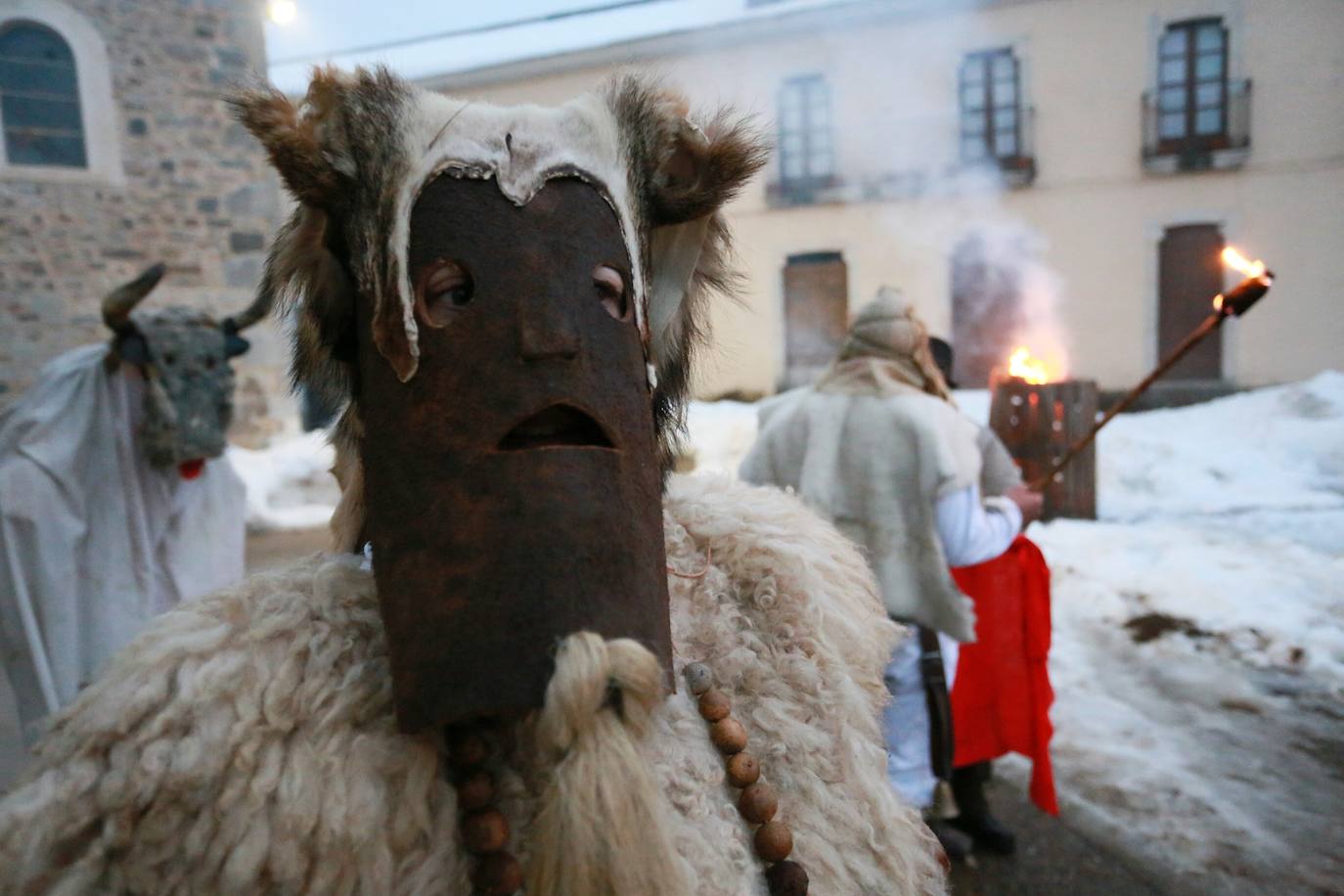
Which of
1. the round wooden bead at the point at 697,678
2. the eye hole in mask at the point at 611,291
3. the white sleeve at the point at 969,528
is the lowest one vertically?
the white sleeve at the point at 969,528

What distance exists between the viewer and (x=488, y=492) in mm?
844

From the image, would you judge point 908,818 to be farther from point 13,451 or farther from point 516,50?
point 516,50

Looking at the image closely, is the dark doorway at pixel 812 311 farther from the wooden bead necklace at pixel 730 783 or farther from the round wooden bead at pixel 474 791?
the round wooden bead at pixel 474 791

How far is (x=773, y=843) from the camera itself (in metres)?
1.02

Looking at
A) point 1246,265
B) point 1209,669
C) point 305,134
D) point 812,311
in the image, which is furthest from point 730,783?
point 812,311

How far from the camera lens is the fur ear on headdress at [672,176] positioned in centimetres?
107

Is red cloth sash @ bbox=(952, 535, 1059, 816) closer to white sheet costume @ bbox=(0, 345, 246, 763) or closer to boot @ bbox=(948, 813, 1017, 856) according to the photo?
boot @ bbox=(948, 813, 1017, 856)

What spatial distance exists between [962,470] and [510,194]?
2433mm

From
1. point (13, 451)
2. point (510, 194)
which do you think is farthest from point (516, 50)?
point (510, 194)

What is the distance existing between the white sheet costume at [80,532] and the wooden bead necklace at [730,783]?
2.23 m

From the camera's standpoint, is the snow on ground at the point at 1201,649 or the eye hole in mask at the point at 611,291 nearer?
the eye hole in mask at the point at 611,291

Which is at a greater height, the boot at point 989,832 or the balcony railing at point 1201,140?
the balcony railing at point 1201,140

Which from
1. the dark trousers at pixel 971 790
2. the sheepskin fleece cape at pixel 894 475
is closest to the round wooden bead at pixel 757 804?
the sheepskin fleece cape at pixel 894 475

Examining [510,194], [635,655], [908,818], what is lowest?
[908,818]
